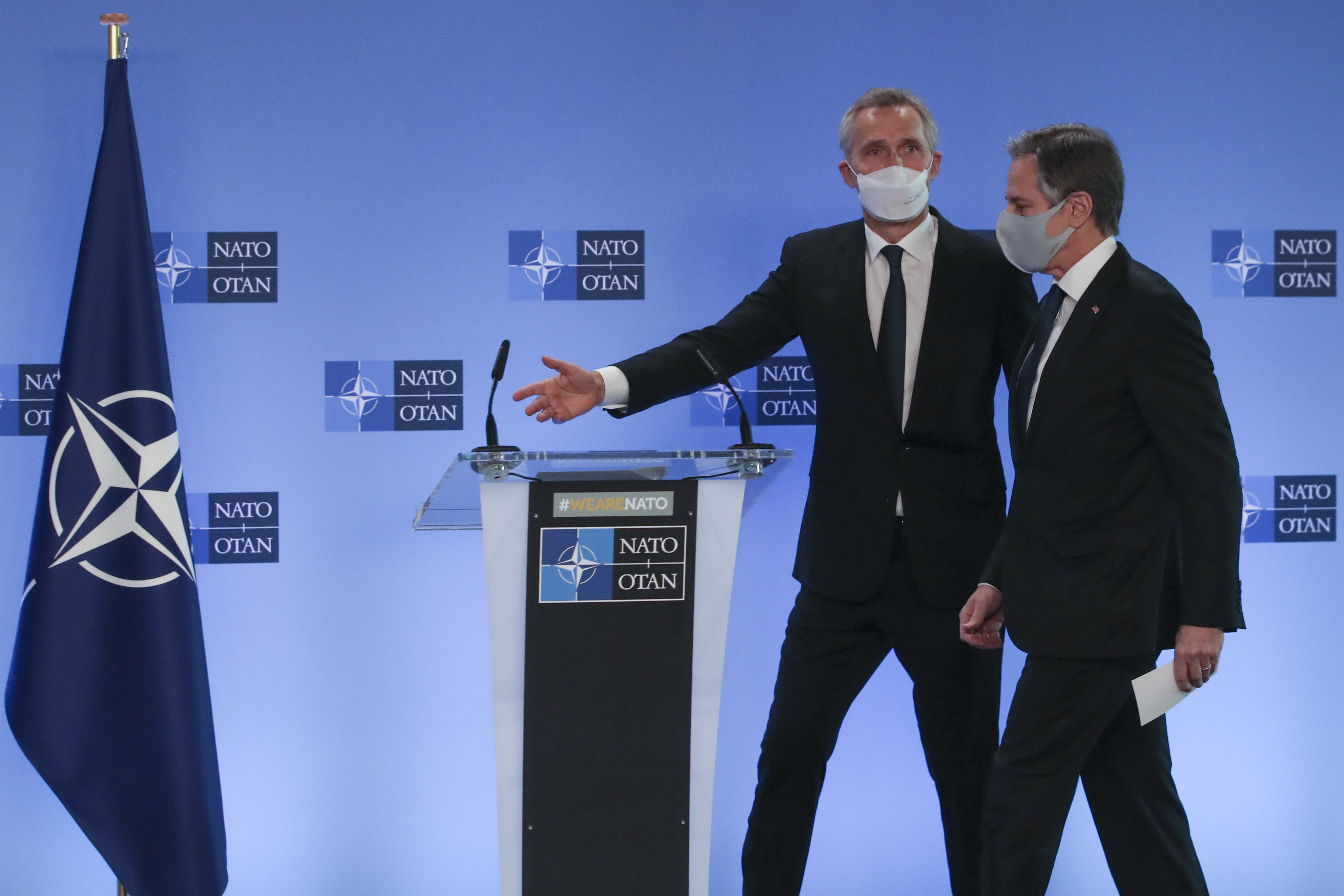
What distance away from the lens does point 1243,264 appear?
8.99ft

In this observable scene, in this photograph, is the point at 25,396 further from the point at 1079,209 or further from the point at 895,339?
the point at 1079,209

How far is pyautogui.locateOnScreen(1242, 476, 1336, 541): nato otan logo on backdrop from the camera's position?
2.76m

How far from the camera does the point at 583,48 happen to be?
8.46 ft

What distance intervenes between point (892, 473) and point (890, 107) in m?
0.74

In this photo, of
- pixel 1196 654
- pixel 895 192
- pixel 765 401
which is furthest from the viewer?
pixel 765 401

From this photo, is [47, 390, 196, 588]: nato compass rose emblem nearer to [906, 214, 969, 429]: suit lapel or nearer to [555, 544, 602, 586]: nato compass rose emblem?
[555, 544, 602, 586]: nato compass rose emblem

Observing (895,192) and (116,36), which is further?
(116,36)

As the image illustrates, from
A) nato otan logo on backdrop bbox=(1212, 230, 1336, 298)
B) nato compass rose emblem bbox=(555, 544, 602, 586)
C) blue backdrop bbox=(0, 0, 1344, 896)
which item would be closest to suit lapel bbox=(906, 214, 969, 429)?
blue backdrop bbox=(0, 0, 1344, 896)

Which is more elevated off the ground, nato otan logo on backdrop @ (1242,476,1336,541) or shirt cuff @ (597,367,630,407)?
shirt cuff @ (597,367,630,407)

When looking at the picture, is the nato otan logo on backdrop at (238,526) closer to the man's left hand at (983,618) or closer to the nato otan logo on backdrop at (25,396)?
the nato otan logo on backdrop at (25,396)

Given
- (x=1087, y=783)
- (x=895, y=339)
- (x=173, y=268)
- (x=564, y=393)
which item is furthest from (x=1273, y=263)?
(x=173, y=268)

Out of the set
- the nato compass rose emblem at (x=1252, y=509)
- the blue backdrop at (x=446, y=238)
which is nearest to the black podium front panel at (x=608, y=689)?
the blue backdrop at (x=446, y=238)

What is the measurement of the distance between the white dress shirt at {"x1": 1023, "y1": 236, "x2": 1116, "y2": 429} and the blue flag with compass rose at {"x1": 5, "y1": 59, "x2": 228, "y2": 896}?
1891 mm

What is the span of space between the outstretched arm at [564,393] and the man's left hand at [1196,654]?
109 cm
